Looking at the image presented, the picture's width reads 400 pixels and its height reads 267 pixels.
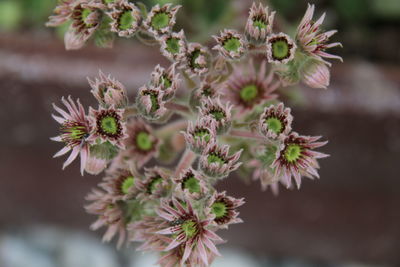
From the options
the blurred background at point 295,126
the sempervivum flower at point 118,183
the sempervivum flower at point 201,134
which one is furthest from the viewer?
the blurred background at point 295,126

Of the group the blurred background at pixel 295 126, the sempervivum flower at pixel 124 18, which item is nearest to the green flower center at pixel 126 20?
the sempervivum flower at pixel 124 18

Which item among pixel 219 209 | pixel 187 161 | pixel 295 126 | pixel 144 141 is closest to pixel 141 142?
pixel 144 141

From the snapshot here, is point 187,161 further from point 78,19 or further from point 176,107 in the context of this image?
point 78,19

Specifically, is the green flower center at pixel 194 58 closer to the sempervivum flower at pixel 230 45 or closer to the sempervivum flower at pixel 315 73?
the sempervivum flower at pixel 230 45

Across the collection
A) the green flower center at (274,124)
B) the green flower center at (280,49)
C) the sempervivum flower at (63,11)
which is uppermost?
the green flower center at (280,49)

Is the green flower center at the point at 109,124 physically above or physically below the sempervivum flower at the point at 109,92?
below

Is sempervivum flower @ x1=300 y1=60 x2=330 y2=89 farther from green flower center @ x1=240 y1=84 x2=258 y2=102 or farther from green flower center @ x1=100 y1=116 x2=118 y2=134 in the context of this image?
green flower center @ x1=100 y1=116 x2=118 y2=134

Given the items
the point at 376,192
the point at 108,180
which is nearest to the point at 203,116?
the point at 108,180
